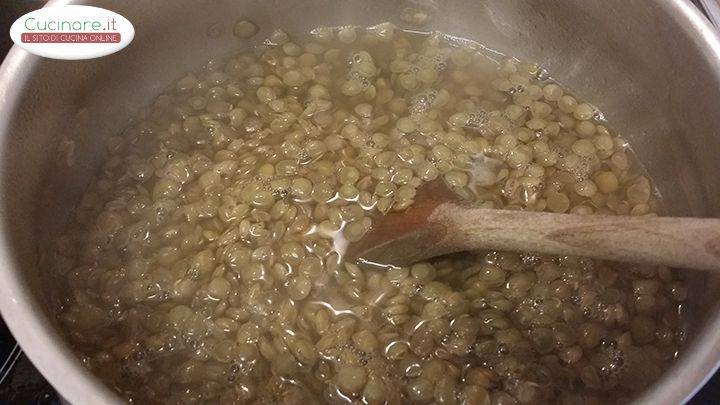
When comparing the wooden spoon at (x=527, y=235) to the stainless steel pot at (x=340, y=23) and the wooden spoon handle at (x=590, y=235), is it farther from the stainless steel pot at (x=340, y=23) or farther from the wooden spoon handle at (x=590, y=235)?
the stainless steel pot at (x=340, y=23)

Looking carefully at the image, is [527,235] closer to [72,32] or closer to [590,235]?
[590,235]

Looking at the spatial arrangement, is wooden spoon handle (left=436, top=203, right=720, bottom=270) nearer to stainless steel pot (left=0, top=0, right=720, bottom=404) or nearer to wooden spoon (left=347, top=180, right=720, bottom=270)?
wooden spoon (left=347, top=180, right=720, bottom=270)

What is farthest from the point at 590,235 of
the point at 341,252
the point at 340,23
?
the point at 340,23

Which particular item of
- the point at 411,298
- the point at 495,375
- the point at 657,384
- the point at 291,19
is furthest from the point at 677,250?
the point at 291,19

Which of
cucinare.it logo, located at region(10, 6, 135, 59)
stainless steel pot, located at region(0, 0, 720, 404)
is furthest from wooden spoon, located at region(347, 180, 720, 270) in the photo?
cucinare.it logo, located at region(10, 6, 135, 59)

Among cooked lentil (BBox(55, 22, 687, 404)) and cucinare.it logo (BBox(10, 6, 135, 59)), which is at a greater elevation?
cucinare.it logo (BBox(10, 6, 135, 59))

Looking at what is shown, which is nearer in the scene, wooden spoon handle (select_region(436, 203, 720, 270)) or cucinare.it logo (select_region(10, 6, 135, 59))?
wooden spoon handle (select_region(436, 203, 720, 270))

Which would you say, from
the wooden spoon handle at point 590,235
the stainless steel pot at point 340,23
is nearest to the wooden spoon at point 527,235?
the wooden spoon handle at point 590,235
